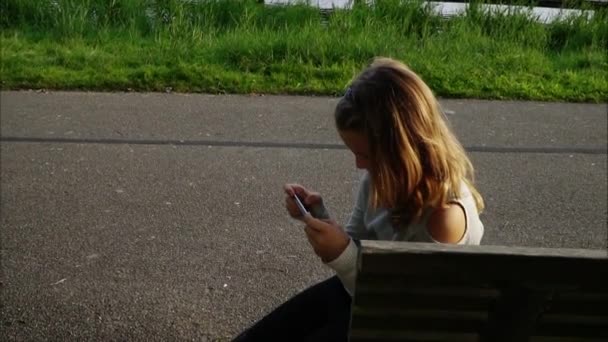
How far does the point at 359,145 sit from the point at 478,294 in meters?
0.53

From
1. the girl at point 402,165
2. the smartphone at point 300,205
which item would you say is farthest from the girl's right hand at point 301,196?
the girl at point 402,165

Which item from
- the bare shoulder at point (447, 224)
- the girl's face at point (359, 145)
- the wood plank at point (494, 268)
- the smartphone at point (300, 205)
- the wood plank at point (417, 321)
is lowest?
the wood plank at point (417, 321)

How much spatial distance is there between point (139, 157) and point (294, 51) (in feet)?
8.35

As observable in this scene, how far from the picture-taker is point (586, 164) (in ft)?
18.6

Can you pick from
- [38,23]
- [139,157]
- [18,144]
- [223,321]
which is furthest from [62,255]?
[38,23]

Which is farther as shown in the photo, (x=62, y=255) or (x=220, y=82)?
(x=220, y=82)

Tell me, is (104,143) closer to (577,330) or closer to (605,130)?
(605,130)

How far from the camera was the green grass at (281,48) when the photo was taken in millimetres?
7055

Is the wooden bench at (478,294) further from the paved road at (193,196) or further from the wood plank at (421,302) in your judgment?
the paved road at (193,196)

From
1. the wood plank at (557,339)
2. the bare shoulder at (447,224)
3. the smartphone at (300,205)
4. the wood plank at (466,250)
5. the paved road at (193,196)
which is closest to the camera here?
the wood plank at (466,250)

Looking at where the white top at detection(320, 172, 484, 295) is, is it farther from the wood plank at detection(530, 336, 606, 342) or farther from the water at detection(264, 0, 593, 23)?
the water at detection(264, 0, 593, 23)

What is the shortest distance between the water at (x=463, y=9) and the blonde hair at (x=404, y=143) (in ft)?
23.2

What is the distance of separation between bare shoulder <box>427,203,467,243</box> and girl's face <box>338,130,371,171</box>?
205 mm

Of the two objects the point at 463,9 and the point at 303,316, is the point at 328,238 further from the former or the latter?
the point at 463,9
